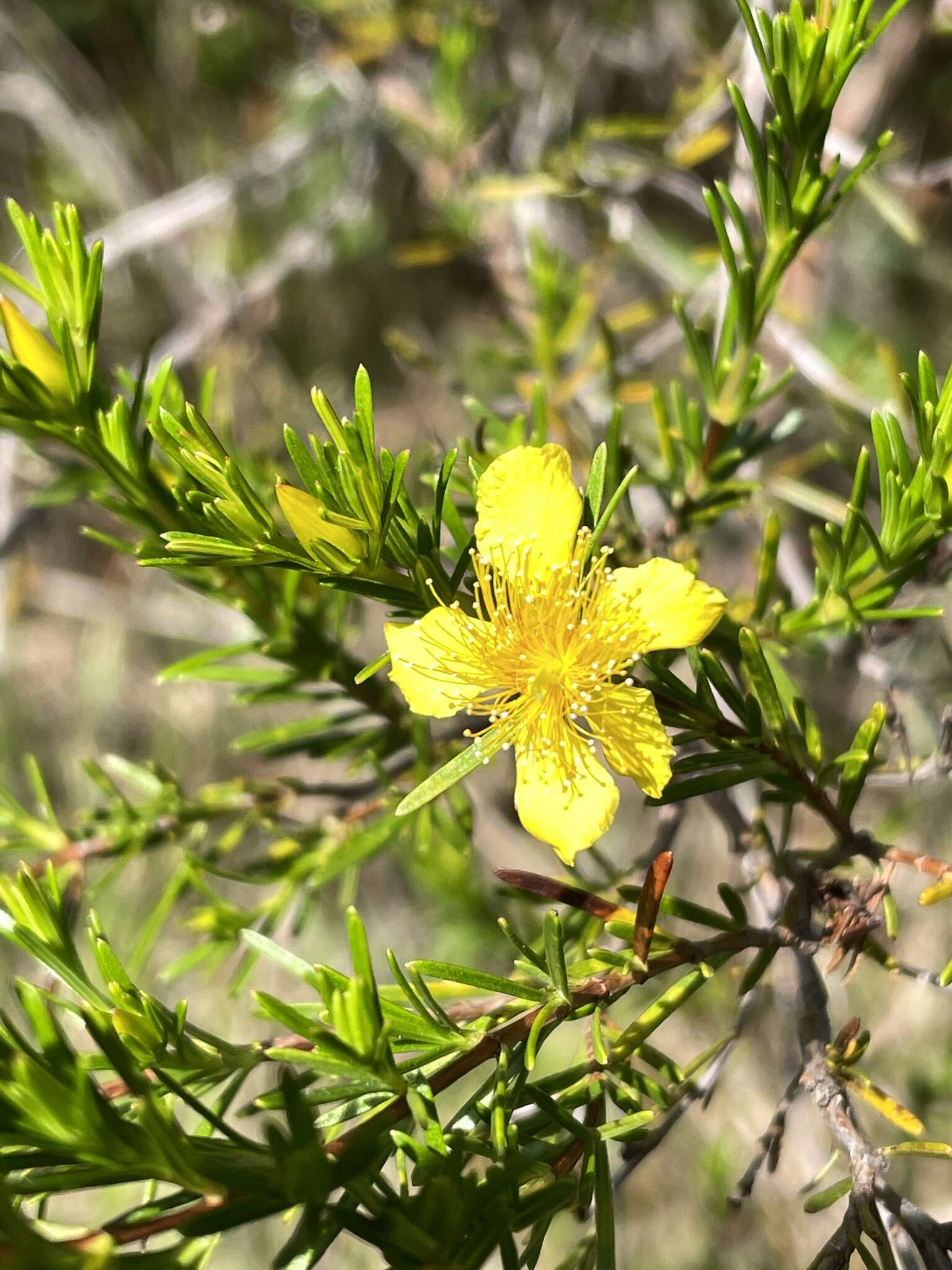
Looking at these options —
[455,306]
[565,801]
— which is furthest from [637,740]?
[455,306]

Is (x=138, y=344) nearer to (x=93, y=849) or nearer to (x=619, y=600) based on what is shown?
(x=93, y=849)

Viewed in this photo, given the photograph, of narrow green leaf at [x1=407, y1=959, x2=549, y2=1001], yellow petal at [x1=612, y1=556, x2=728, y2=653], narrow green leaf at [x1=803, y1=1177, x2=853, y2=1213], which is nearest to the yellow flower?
yellow petal at [x1=612, y1=556, x2=728, y2=653]

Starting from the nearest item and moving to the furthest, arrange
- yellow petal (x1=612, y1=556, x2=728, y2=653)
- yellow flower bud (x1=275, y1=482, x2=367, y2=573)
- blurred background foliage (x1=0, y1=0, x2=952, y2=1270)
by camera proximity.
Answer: yellow flower bud (x1=275, y1=482, x2=367, y2=573) → yellow petal (x1=612, y1=556, x2=728, y2=653) → blurred background foliage (x1=0, y1=0, x2=952, y2=1270)

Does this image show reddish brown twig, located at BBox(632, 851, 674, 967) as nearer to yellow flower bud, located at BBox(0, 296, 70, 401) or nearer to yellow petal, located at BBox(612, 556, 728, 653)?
yellow petal, located at BBox(612, 556, 728, 653)

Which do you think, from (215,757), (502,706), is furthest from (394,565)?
(215,757)

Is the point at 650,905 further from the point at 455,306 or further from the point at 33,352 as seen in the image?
the point at 455,306
